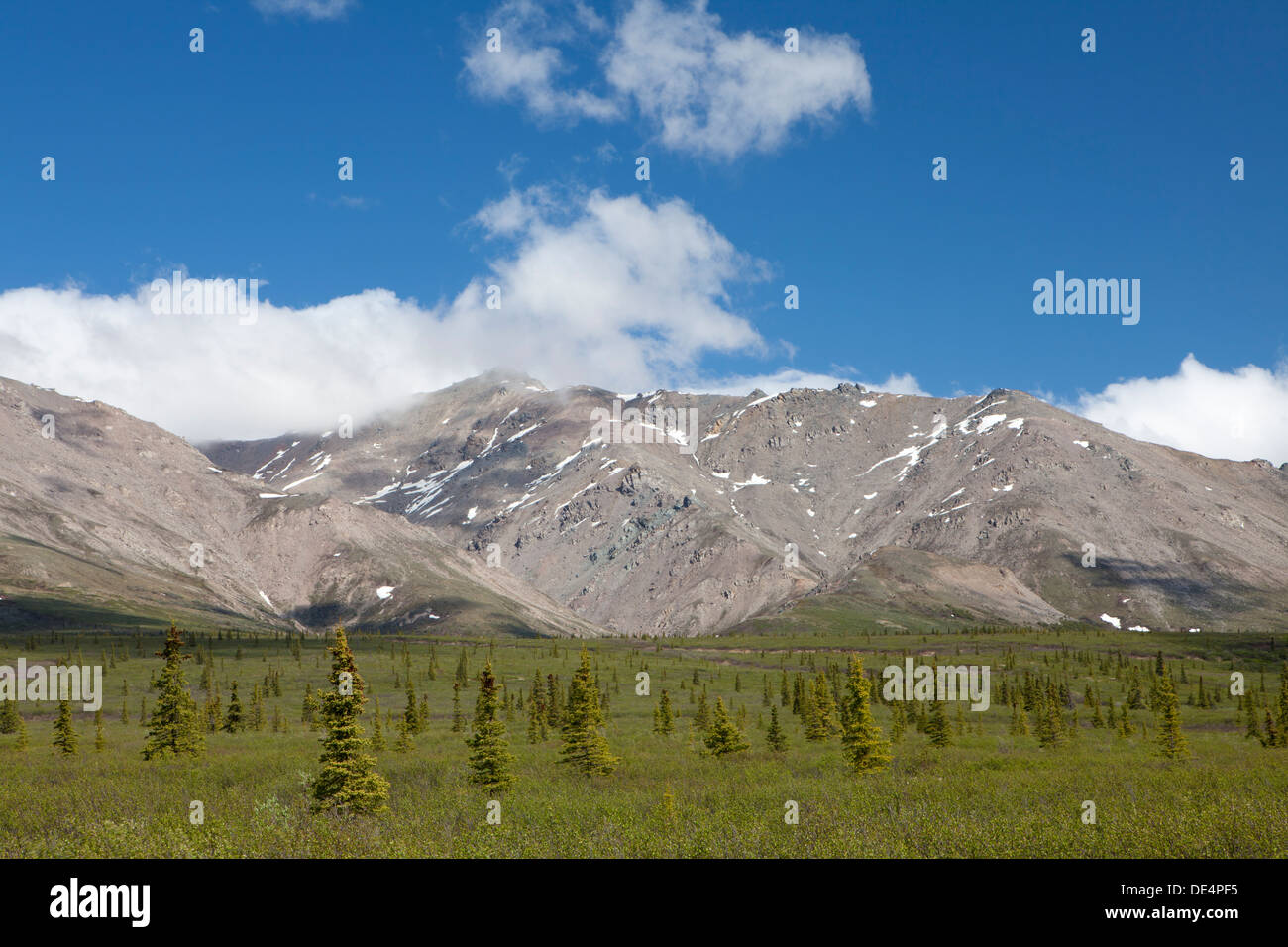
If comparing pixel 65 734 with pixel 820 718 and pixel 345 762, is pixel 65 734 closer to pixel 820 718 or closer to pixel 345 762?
pixel 345 762

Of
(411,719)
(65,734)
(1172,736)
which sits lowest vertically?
(1172,736)

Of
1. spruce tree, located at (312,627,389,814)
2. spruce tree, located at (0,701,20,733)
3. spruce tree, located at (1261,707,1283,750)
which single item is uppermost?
spruce tree, located at (312,627,389,814)

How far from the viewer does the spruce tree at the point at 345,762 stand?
31266 mm

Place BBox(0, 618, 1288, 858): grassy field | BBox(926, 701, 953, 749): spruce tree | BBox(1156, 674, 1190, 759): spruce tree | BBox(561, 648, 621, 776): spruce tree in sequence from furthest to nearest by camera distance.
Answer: BBox(926, 701, 953, 749): spruce tree, BBox(1156, 674, 1190, 759): spruce tree, BBox(561, 648, 621, 776): spruce tree, BBox(0, 618, 1288, 858): grassy field

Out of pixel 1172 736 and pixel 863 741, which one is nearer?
pixel 863 741

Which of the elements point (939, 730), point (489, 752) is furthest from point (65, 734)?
point (939, 730)

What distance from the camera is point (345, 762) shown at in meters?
31.8

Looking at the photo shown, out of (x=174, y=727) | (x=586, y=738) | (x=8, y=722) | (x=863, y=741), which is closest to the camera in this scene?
(x=863, y=741)

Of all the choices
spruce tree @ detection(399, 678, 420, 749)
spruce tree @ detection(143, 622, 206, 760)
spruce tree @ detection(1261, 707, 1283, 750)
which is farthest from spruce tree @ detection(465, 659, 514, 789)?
spruce tree @ detection(1261, 707, 1283, 750)

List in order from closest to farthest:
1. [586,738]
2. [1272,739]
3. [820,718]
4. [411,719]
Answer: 1. [586,738]
2. [1272,739]
3. [411,719]
4. [820,718]

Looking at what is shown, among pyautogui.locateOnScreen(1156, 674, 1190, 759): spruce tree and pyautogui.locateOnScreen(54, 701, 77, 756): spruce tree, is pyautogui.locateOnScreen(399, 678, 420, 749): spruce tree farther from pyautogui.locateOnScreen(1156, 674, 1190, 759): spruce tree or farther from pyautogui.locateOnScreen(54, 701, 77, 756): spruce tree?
pyautogui.locateOnScreen(1156, 674, 1190, 759): spruce tree

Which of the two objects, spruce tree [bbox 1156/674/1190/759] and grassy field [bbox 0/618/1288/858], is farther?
spruce tree [bbox 1156/674/1190/759]

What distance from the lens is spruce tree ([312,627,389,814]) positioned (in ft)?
103
